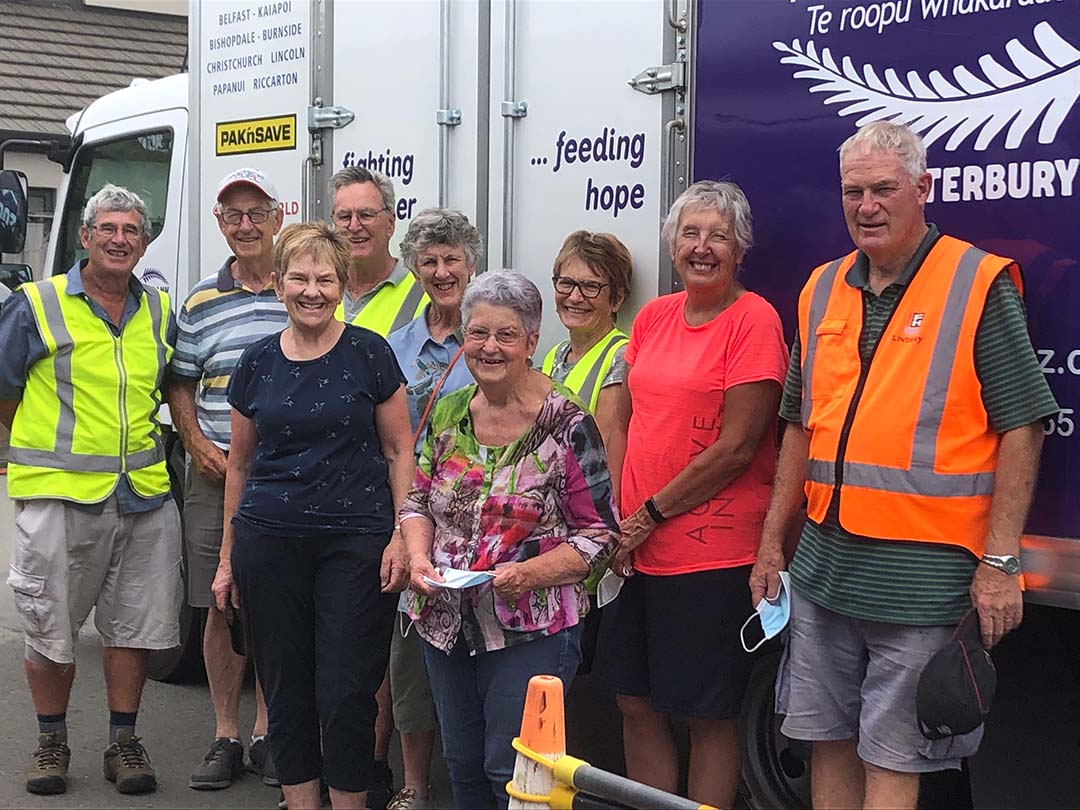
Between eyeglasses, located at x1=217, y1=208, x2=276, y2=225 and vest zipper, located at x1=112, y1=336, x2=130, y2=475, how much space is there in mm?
539

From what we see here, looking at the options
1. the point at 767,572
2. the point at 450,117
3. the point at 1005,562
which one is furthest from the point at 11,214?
the point at 1005,562

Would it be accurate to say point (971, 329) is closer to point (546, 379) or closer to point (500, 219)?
point (546, 379)

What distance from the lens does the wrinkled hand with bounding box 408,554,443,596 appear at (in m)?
3.50

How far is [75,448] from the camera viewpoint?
15.3 ft

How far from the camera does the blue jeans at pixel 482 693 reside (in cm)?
350

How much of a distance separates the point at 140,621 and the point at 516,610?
1865 mm

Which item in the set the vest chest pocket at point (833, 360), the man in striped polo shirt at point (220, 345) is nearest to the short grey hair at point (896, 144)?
the vest chest pocket at point (833, 360)

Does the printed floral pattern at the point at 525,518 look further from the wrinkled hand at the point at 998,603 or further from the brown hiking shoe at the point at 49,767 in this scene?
the brown hiking shoe at the point at 49,767

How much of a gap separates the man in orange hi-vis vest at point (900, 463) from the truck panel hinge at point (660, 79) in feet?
2.68

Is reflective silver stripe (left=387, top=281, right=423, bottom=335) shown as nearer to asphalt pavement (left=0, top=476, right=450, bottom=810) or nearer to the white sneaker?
the white sneaker

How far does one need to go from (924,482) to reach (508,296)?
3.50 ft

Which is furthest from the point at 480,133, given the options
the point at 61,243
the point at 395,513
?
the point at 61,243

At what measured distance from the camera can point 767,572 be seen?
365 cm

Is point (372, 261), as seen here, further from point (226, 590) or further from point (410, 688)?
point (410, 688)
